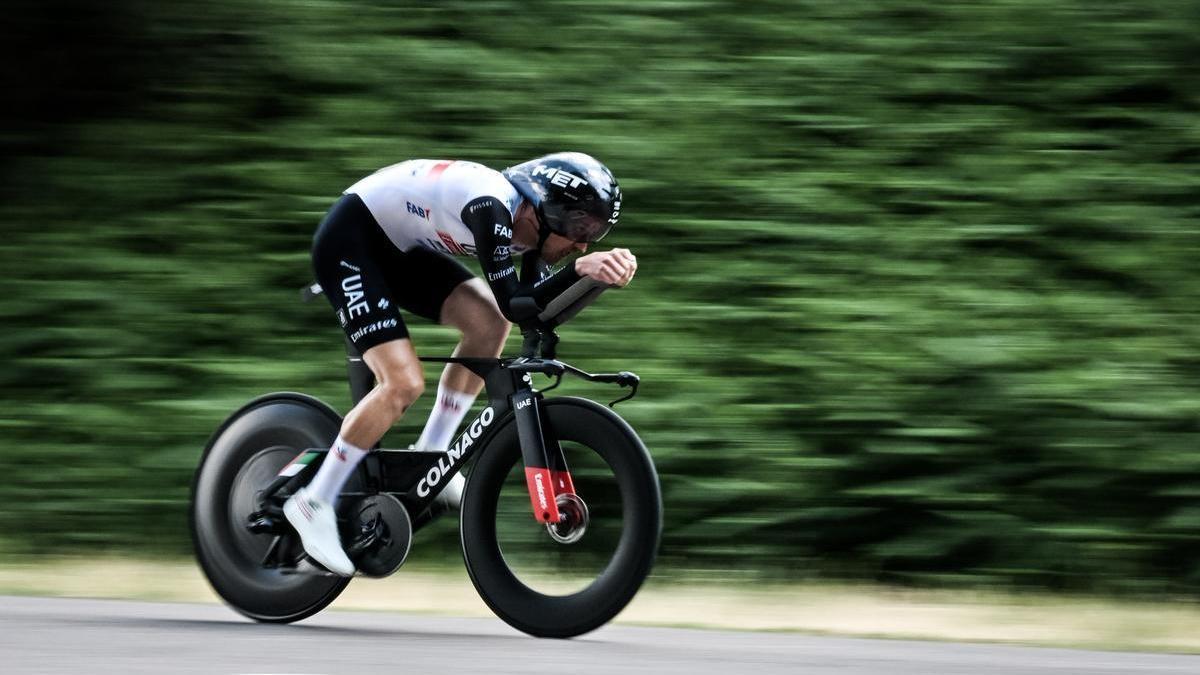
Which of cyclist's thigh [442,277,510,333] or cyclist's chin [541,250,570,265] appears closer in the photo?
Answer: cyclist's chin [541,250,570,265]

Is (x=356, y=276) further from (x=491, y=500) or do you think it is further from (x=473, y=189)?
(x=491, y=500)

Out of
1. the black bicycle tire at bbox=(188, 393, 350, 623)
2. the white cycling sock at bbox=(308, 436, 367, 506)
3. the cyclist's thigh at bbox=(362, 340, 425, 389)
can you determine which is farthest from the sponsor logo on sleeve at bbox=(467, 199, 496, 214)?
the black bicycle tire at bbox=(188, 393, 350, 623)

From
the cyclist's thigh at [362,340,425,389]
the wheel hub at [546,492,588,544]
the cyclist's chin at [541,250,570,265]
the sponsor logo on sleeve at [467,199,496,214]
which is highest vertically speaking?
the sponsor logo on sleeve at [467,199,496,214]

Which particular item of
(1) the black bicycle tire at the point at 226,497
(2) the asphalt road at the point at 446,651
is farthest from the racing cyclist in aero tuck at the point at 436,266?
(2) the asphalt road at the point at 446,651

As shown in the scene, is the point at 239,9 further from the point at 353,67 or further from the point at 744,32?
the point at 744,32

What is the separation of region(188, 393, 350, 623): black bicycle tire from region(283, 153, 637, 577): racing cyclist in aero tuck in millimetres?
262

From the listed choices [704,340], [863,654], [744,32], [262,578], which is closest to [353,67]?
[744,32]

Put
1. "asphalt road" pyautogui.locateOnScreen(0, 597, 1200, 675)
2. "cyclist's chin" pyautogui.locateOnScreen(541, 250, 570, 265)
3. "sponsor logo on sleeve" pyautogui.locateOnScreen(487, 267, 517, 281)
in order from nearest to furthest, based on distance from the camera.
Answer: "asphalt road" pyautogui.locateOnScreen(0, 597, 1200, 675) → "sponsor logo on sleeve" pyautogui.locateOnScreen(487, 267, 517, 281) → "cyclist's chin" pyautogui.locateOnScreen(541, 250, 570, 265)

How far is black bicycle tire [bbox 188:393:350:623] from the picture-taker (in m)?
5.91

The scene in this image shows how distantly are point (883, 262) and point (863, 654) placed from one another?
352 centimetres

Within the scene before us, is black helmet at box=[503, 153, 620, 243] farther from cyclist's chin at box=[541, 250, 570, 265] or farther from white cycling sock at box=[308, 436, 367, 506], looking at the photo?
white cycling sock at box=[308, 436, 367, 506]

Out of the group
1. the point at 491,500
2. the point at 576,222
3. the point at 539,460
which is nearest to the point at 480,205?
the point at 576,222

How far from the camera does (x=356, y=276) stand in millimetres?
5719

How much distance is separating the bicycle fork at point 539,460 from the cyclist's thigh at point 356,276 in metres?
0.55
